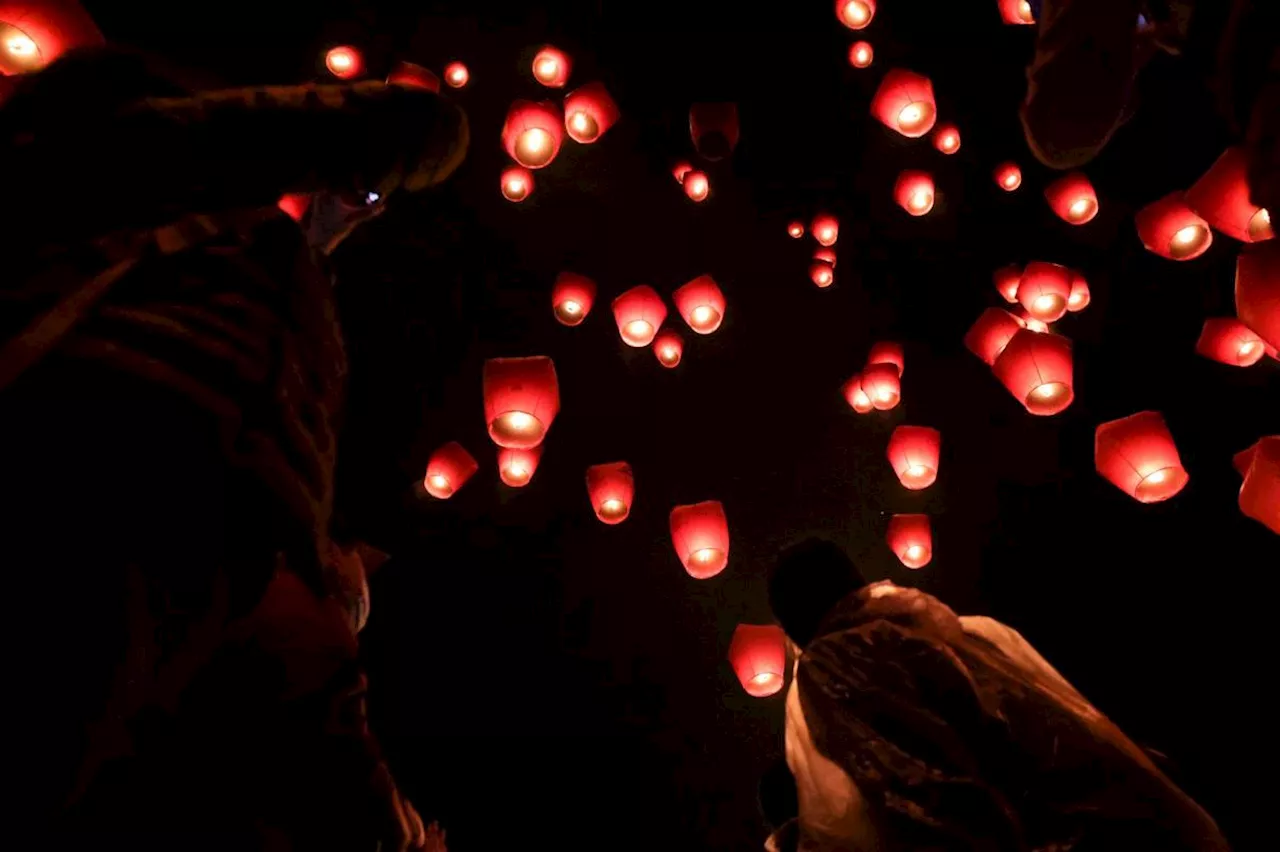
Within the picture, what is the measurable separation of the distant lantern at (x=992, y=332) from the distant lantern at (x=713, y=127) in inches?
79.8

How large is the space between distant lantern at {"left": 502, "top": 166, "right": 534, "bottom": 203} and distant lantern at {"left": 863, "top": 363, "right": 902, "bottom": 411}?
2.74 meters

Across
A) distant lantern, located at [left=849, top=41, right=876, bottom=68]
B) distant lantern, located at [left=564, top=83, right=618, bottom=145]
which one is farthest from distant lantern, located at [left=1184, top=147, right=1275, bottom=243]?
distant lantern, located at [left=849, top=41, right=876, bottom=68]

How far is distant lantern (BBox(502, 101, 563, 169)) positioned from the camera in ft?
13.0

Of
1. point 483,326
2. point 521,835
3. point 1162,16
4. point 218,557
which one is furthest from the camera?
point 483,326

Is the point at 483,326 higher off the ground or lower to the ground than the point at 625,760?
higher

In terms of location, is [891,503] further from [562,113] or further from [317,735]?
[317,735]

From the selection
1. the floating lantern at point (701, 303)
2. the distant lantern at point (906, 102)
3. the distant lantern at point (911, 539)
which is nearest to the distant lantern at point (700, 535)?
the distant lantern at point (911, 539)

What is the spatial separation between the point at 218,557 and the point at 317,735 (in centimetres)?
44

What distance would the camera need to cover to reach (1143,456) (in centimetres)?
323

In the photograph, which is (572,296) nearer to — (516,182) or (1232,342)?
(516,182)

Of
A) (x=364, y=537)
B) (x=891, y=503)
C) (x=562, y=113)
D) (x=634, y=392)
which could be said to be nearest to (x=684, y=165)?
(x=562, y=113)

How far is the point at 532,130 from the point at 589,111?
0.57m

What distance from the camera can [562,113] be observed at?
5.16 metres

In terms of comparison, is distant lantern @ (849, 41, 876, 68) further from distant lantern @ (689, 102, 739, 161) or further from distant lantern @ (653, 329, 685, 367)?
distant lantern @ (653, 329, 685, 367)
